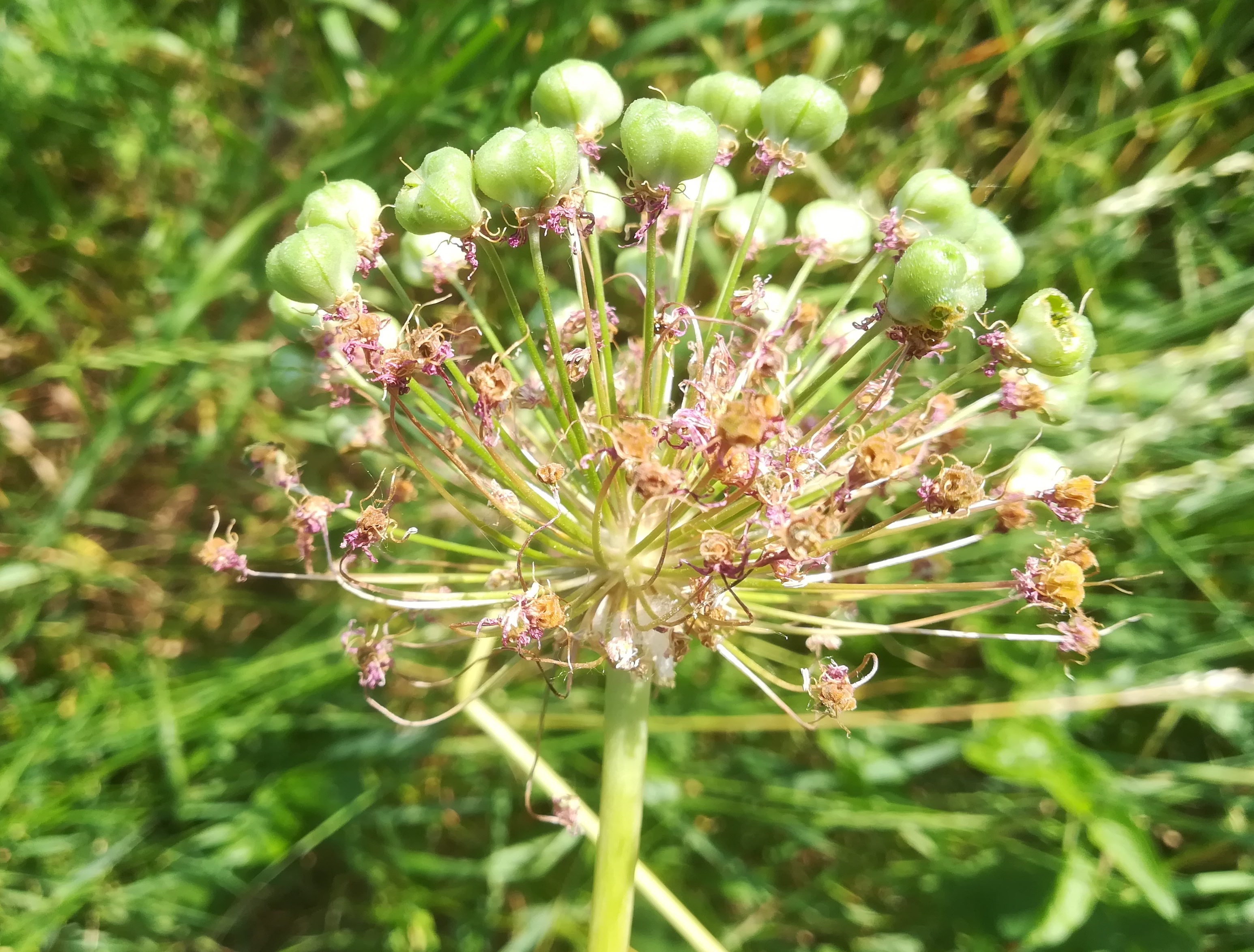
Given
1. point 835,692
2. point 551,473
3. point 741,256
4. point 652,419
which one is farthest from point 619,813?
point 741,256

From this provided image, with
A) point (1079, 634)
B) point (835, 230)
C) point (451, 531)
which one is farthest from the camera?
point (451, 531)

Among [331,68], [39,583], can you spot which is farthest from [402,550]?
[331,68]

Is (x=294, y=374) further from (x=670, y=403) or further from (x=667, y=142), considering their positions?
(x=667, y=142)

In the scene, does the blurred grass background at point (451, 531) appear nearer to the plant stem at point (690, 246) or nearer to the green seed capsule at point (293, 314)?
the green seed capsule at point (293, 314)

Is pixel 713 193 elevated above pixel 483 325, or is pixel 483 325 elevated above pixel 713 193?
pixel 713 193

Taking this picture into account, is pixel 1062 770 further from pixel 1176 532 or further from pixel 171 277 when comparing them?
pixel 171 277

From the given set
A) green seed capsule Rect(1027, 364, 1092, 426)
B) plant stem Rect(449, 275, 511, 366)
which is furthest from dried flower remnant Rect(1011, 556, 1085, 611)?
plant stem Rect(449, 275, 511, 366)

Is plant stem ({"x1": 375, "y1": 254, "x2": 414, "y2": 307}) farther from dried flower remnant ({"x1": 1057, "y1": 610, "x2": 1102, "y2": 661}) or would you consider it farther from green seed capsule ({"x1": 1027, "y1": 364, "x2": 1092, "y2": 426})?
dried flower remnant ({"x1": 1057, "y1": 610, "x2": 1102, "y2": 661})
